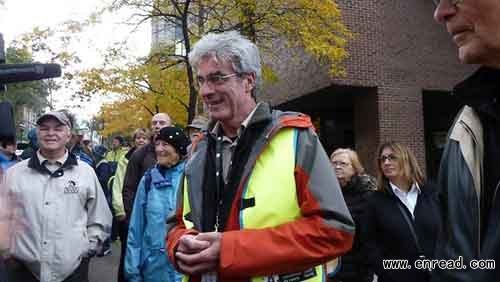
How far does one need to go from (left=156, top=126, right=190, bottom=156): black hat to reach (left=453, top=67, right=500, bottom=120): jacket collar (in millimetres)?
3296

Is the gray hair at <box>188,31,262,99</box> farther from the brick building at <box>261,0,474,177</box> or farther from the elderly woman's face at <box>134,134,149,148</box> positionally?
the brick building at <box>261,0,474,177</box>

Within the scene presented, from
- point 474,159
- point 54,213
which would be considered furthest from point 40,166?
point 474,159

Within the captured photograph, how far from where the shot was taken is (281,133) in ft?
6.89

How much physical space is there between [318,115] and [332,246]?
1818cm

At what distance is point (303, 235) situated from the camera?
1926mm

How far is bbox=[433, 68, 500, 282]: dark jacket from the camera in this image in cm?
136

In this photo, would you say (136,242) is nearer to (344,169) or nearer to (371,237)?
(371,237)

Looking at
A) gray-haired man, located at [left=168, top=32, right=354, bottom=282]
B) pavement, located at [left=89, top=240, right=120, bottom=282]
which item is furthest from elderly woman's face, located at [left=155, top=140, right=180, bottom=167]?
pavement, located at [left=89, top=240, right=120, bottom=282]

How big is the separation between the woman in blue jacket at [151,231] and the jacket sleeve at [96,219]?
23 centimetres

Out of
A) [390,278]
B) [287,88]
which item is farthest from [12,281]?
[287,88]

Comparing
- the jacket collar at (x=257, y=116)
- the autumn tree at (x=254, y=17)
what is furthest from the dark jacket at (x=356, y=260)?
the autumn tree at (x=254, y=17)

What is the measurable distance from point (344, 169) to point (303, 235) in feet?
9.69

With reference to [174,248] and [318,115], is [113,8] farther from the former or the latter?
[318,115]

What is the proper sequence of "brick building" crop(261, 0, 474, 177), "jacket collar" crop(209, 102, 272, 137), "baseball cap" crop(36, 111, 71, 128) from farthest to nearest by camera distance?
"brick building" crop(261, 0, 474, 177) < "baseball cap" crop(36, 111, 71, 128) < "jacket collar" crop(209, 102, 272, 137)
